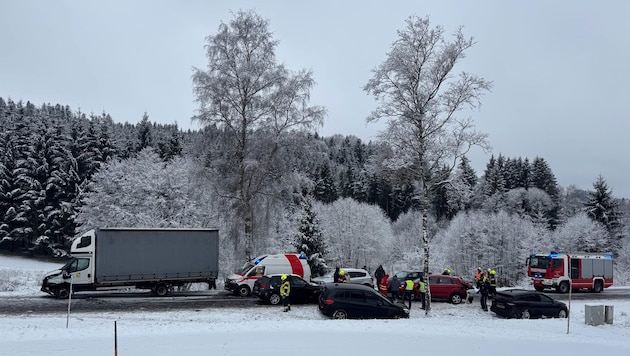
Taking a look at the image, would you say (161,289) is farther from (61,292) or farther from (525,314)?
(525,314)

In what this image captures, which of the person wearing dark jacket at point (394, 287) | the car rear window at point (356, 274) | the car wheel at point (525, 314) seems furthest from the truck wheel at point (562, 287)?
the car rear window at point (356, 274)

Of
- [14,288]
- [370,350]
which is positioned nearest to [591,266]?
[370,350]

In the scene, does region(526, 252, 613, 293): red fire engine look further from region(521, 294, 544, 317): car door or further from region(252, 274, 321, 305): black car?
region(252, 274, 321, 305): black car

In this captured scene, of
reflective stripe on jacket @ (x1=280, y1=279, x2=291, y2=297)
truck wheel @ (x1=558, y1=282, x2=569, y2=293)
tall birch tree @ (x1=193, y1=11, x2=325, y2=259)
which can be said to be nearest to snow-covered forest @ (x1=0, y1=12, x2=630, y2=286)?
tall birch tree @ (x1=193, y1=11, x2=325, y2=259)

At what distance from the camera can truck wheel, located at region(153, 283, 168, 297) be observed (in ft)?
84.8

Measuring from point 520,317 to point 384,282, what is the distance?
7447 millimetres

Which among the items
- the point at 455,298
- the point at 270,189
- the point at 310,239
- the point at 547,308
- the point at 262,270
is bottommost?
the point at 455,298

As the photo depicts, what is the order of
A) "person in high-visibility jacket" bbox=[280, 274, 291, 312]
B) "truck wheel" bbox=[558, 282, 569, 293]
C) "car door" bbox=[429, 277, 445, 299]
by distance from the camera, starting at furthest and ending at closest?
"truck wheel" bbox=[558, 282, 569, 293]
"car door" bbox=[429, 277, 445, 299]
"person in high-visibility jacket" bbox=[280, 274, 291, 312]

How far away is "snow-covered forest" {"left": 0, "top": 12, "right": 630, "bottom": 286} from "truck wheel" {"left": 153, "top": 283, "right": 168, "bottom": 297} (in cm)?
568

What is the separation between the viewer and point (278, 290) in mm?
23203

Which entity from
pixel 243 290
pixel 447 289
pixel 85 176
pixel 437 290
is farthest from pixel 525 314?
pixel 85 176

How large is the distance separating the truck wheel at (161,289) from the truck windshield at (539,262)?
24.0 meters

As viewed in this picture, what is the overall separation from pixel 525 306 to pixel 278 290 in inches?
444

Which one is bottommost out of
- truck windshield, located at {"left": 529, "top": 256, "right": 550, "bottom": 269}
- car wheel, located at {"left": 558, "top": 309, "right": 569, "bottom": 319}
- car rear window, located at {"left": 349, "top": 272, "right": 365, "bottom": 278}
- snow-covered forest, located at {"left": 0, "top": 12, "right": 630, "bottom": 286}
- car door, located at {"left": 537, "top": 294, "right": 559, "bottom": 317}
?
car wheel, located at {"left": 558, "top": 309, "right": 569, "bottom": 319}
